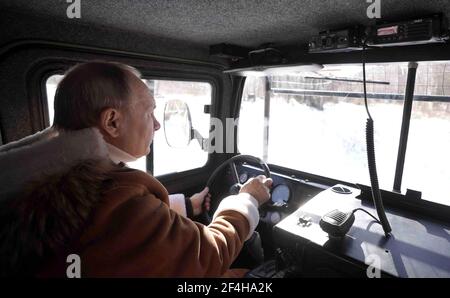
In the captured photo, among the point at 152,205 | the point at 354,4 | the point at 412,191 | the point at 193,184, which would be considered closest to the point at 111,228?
the point at 152,205

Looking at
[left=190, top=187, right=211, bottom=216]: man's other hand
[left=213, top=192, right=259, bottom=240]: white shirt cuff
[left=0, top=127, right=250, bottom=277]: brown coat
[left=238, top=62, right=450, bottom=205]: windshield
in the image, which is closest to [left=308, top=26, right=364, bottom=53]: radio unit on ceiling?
[left=238, top=62, right=450, bottom=205]: windshield

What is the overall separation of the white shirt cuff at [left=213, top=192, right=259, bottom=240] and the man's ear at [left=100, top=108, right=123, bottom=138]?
0.55 meters


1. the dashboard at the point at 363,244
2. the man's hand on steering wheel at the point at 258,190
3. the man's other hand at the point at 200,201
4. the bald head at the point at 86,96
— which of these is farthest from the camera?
the man's other hand at the point at 200,201

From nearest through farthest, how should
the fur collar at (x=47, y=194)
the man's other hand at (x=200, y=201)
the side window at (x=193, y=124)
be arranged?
the fur collar at (x=47, y=194) < the man's other hand at (x=200, y=201) < the side window at (x=193, y=124)

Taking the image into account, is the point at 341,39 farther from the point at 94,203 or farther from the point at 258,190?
the point at 94,203

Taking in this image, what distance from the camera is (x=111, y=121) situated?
0.90 metres

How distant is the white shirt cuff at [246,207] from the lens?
1.14 meters

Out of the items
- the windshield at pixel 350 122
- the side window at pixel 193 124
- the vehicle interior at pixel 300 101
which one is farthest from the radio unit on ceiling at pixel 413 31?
the side window at pixel 193 124

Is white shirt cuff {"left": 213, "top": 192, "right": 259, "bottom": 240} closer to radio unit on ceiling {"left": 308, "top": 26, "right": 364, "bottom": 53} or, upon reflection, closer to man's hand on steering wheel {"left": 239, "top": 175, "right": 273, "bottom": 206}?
man's hand on steering wheel {"left": 239, "top": 175, "right": 273, "bottom": 206}

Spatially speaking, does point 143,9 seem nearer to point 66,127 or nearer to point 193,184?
point 66,127

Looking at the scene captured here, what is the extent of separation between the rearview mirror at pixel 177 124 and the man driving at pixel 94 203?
58.6 inches

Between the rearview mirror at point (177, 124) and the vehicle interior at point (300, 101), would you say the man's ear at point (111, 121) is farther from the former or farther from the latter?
the rearview mirror at point (177, 124)

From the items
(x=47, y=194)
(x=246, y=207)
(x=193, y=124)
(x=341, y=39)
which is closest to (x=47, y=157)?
(x=47, y=194)

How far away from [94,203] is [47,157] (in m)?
0.20
